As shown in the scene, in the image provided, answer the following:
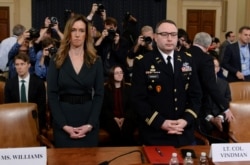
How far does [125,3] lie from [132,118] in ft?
23.5

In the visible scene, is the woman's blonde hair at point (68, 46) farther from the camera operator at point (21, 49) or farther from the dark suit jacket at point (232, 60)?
the dark suit jacket at point (232, 60)

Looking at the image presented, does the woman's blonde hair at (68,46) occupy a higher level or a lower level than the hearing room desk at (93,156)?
higher

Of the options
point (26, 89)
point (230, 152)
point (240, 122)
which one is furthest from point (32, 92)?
point (230, 152)

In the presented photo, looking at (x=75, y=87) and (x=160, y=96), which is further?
(x=75, y=87)

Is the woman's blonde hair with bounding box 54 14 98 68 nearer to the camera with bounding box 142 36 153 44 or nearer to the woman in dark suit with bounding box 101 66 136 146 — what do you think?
the woman in dark suit with bounding box 101 66 136 146

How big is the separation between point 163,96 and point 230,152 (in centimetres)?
65

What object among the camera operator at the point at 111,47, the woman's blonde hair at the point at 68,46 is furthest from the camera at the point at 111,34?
the woman's blonde hair at the point at 68,46

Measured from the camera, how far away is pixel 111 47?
A: 5.81 metres

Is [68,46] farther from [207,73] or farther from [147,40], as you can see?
[147,40]

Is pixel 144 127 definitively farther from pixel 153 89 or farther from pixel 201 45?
pixel 201 45

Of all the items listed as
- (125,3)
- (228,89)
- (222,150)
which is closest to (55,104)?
(222,150)

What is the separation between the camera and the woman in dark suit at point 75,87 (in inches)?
119

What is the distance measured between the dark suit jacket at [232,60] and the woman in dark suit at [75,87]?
346 cm

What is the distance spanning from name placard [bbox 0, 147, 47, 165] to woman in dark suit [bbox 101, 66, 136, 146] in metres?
2.43
